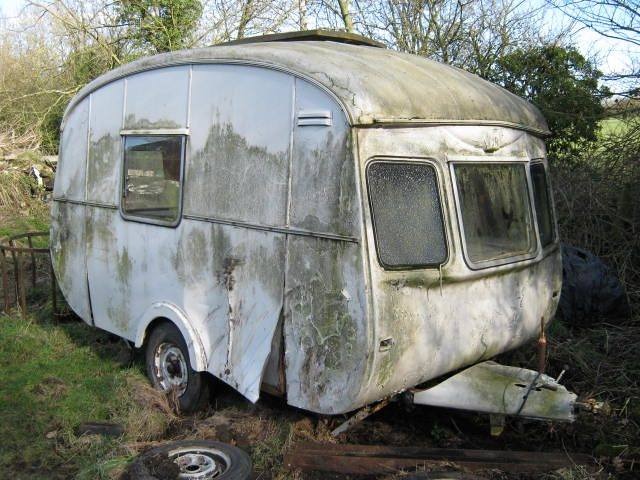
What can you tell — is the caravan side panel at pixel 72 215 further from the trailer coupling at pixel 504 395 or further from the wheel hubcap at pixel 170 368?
the trailer coupling at pixel 504 395

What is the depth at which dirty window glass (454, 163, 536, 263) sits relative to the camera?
413cm

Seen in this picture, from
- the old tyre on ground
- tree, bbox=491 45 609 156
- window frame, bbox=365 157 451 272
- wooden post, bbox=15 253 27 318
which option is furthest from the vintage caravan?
tree, bbox=491 45 609 156

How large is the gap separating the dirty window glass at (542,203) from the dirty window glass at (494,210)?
218 millimetres

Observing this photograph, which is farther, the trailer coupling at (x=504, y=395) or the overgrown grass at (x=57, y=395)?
the overgrown grass at (x=57, y=395)

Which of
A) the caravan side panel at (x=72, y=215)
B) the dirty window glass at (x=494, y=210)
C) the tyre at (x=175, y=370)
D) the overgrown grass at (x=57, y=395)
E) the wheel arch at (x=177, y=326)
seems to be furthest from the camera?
the caravan side panel at (x=72, y=215)

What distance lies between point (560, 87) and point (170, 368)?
7.49 metres

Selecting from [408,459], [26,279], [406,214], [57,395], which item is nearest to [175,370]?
[57,395]

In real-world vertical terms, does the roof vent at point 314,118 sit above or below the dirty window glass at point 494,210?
above

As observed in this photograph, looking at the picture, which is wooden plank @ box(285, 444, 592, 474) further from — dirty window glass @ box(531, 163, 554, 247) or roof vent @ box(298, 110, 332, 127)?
roof vent @ box(298, 110, 332, 127)

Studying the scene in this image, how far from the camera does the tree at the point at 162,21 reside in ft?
49.7

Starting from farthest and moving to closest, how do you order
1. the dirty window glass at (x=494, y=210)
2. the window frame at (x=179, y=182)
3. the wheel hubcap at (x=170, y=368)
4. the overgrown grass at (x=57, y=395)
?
1. the wheel hubcap at (x=170, y=368)
2. the window frame at (x=179, y=182)
3. the overgrown grass at (x=57, y=395)
4. the dirty window glass at (x=494, y=210)

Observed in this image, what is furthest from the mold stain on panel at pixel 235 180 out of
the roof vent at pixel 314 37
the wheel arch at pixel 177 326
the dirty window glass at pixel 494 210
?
the dirty window glass at pixel 494 210

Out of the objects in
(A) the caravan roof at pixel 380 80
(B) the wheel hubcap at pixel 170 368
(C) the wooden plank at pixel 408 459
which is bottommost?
(C) the wooden plank at pixel 408 459

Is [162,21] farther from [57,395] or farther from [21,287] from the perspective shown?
[57,395]
